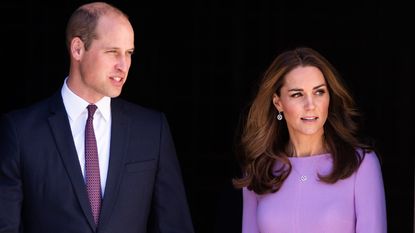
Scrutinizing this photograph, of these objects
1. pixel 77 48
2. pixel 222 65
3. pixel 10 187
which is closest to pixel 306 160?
pixel 77 48

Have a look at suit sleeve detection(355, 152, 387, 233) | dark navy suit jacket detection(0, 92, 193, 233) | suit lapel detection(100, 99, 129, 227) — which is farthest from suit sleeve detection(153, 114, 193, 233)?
suit sleeve detection(355, 152, 387, 233)

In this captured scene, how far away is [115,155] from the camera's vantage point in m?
3.44

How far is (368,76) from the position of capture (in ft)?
16.0

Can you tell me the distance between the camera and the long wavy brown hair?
3.54m

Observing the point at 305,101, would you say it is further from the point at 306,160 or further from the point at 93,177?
the point at 93,177

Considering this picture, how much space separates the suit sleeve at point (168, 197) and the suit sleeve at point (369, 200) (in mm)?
590

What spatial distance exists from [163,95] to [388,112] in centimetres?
109

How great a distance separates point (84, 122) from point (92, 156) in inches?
5.4

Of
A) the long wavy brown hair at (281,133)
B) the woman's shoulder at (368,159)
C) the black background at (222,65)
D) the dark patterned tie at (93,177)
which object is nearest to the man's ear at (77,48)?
the dark patterned tie at (93,177)

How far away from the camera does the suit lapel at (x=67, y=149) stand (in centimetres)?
337

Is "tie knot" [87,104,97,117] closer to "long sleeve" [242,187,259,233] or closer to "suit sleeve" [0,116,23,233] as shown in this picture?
"suit sleeve" [0,116,23,233]

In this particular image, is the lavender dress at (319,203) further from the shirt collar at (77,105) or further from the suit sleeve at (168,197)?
the shirt collar at (77,105)

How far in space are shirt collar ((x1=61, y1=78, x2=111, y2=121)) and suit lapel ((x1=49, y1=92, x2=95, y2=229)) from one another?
20mm

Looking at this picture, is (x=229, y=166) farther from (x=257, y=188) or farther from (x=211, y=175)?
(x=257, y=188)
